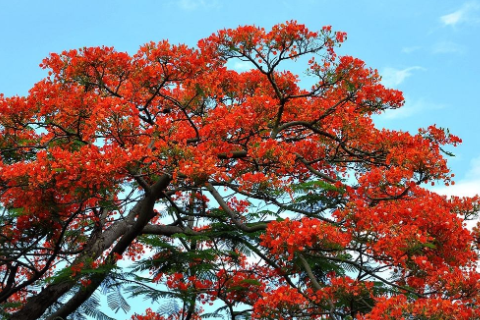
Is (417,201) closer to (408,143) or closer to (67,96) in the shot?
(408,143)

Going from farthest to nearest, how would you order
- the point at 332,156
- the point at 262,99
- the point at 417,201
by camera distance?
the point at 332,156 < the point at 262,99 < the point at 417,201

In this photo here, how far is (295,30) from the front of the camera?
7328 mm

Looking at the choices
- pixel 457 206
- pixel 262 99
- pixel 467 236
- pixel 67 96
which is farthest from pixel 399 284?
pixel 67 96

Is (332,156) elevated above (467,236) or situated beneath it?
elevated above

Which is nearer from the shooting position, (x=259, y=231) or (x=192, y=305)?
(x=259, y=231)

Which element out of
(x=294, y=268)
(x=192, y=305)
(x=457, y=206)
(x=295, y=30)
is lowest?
(x=192, y=305)

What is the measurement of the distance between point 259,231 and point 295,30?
2.89 metres

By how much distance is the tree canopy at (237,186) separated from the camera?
6074 mm

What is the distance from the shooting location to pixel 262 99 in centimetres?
784

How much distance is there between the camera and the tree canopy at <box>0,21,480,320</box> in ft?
19.9

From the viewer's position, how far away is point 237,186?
23.6ft

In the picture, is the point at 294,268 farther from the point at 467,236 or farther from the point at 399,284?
the point at 467,236

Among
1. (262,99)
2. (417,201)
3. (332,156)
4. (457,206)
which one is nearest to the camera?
(417,201)

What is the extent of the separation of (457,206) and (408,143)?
1132 mm
